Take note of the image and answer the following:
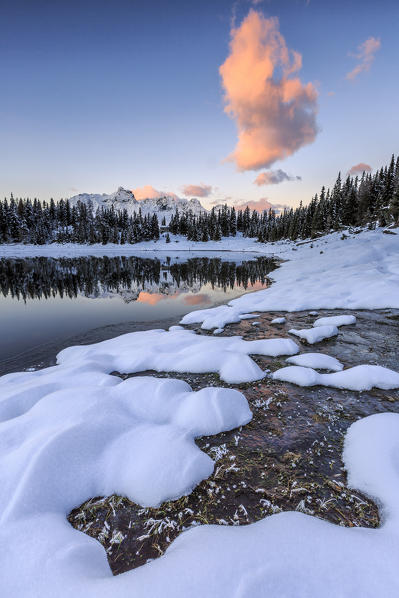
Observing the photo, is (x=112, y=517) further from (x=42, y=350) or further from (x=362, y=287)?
(x=362, y=287)

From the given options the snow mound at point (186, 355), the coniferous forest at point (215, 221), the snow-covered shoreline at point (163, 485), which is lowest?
the snow mound at point (186, 355)

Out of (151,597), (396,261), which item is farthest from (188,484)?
(396,261)

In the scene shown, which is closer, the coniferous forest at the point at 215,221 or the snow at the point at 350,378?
the snow at the point at 350,378

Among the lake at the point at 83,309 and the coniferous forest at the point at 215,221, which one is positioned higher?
the coniferous forest at the point at 215,221

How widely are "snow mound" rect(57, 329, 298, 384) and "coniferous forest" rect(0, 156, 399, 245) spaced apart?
4730 centimetres

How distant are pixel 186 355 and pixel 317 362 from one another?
3.15 metres

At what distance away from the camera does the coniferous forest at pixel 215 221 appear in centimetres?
5738

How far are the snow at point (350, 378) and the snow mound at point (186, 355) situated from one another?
0.71 meters

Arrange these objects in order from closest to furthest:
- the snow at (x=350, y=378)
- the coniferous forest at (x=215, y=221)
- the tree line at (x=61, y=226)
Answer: the snow at (x=350, y=378), the coniferous forest at (x=215, y=221), the tree line at (x=61, y=226)

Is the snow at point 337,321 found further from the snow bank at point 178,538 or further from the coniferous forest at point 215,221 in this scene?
the coniferous forest at point 215,221

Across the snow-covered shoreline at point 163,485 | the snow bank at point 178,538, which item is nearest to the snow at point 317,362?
the snow-covered shoreline at point 163,485

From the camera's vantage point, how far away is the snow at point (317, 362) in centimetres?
570

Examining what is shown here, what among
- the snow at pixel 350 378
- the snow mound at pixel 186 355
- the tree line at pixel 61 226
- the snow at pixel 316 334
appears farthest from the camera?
the tree line at pixel 61 226

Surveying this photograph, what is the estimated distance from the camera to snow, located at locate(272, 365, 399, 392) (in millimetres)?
4875
